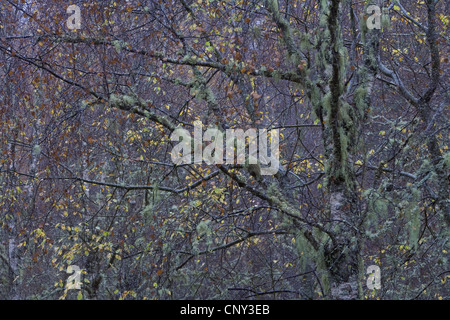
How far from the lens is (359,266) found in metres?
4.45

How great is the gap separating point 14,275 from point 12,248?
51cm

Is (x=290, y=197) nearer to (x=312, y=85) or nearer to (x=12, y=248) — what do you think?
(x=312, y=85)

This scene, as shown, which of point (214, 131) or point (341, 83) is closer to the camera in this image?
point (341, 83)

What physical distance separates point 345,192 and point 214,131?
1369 mm

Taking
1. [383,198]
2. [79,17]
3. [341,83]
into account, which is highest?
[79,17]

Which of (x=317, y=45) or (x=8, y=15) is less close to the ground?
(x=8, y=15)

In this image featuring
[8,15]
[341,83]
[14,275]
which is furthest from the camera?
[14,275]

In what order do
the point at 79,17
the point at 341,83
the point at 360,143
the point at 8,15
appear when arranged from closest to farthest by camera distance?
the point at 341,83, the point at 360,143, the point at 79,17, the point at 8,15

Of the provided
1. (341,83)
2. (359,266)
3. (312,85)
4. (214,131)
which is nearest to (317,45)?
(312,85)

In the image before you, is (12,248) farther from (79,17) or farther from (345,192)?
(345,192)

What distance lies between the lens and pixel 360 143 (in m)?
4.91

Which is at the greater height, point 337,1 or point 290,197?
point 337,1

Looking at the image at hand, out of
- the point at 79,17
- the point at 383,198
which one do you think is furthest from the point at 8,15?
the point at 383,198

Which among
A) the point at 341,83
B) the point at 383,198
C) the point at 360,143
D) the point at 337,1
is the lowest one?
the point at 383,198
